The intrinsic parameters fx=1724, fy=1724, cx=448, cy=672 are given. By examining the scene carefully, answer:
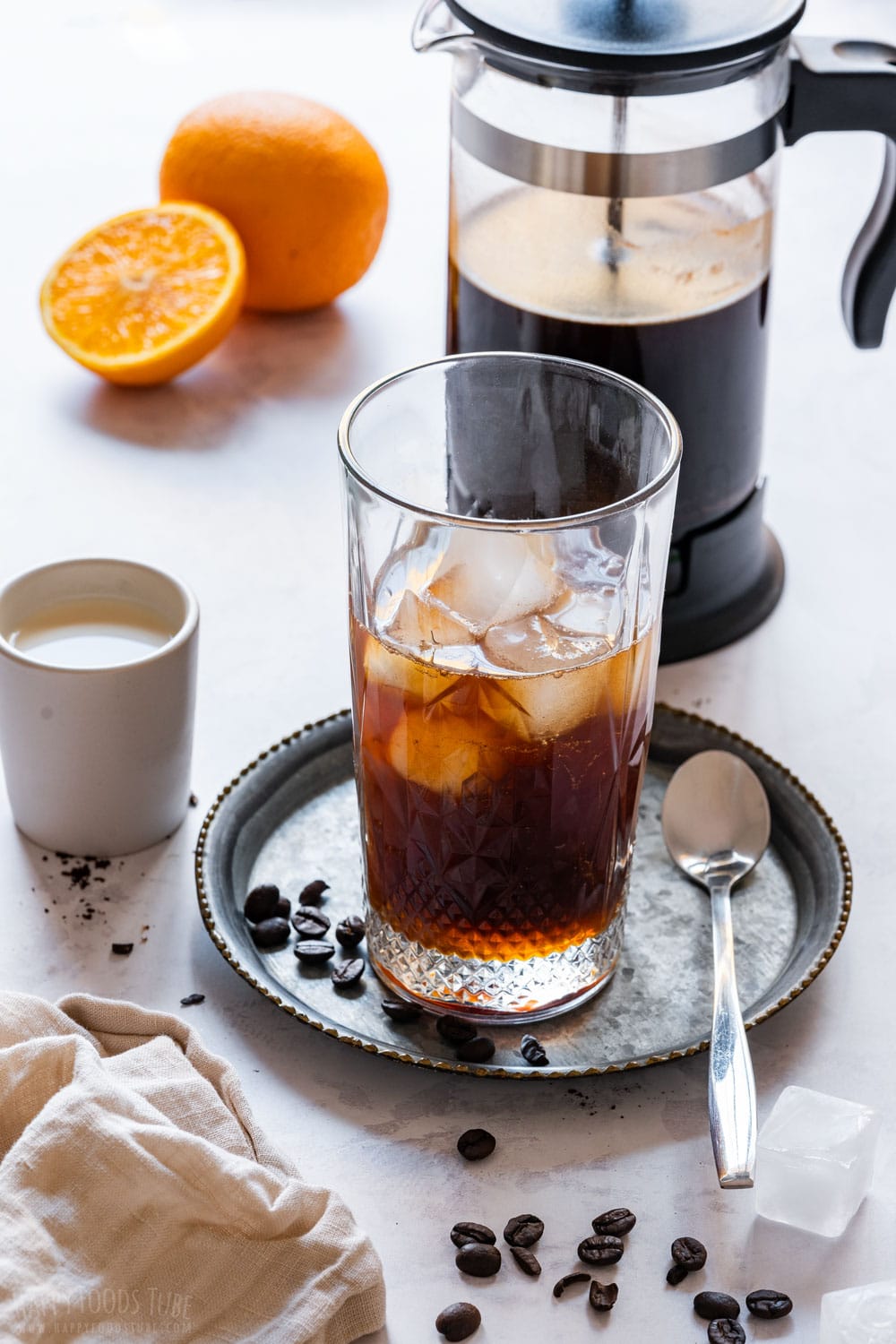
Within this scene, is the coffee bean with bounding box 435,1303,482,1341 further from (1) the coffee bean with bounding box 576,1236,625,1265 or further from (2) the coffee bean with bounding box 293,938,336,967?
(2) the coffee bean with bounding box 293,938,336,967

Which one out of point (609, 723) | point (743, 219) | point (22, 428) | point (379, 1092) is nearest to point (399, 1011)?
point (379, 1092)

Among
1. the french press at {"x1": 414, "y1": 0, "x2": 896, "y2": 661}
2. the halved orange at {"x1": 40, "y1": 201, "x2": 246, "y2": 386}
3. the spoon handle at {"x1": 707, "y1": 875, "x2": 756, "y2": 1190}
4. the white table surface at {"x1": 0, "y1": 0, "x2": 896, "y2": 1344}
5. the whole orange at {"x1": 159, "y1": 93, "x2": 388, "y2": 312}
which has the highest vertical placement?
the french press at {"x1": 414, "y1": 0, "x2": 896, "y2": 661}

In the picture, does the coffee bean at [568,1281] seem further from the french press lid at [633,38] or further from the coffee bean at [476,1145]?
the french press lid at [633,38]

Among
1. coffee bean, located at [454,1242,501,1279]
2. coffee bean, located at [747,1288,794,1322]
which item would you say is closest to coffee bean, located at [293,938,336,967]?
coffee bean, located at [454,1242,501,1279]

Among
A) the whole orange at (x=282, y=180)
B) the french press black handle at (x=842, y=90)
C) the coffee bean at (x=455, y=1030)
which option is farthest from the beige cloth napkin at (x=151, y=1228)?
the whole orange at (x=282, y=180)

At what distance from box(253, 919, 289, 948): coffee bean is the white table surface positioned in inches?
1.1

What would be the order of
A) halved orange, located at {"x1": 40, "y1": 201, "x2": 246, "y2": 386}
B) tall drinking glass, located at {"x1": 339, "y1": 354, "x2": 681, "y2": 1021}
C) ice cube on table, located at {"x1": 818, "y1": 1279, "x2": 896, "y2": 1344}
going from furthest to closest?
1. halved orange, located at {"x1": 40, "y1": 201, "x2": 246, "y2": 386}
2. tall drinking glass, located at {"x1": 339, "y1": 354, "x2": 681, "y2": 1021}
3. ice cube on table, located at {"x1": 818, "y1": 1279, "x2": 896, "y2": 1344}

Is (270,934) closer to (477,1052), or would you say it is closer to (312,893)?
(312,893)

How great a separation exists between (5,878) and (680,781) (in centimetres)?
46

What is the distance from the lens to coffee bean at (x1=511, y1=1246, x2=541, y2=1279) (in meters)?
0.89

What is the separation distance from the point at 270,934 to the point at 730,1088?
304mm

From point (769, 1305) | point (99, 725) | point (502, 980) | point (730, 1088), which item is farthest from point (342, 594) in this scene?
point (769, 1305)

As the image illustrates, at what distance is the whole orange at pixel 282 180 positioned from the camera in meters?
1.66

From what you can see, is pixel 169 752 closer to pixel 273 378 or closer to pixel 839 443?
pixel 273 378
